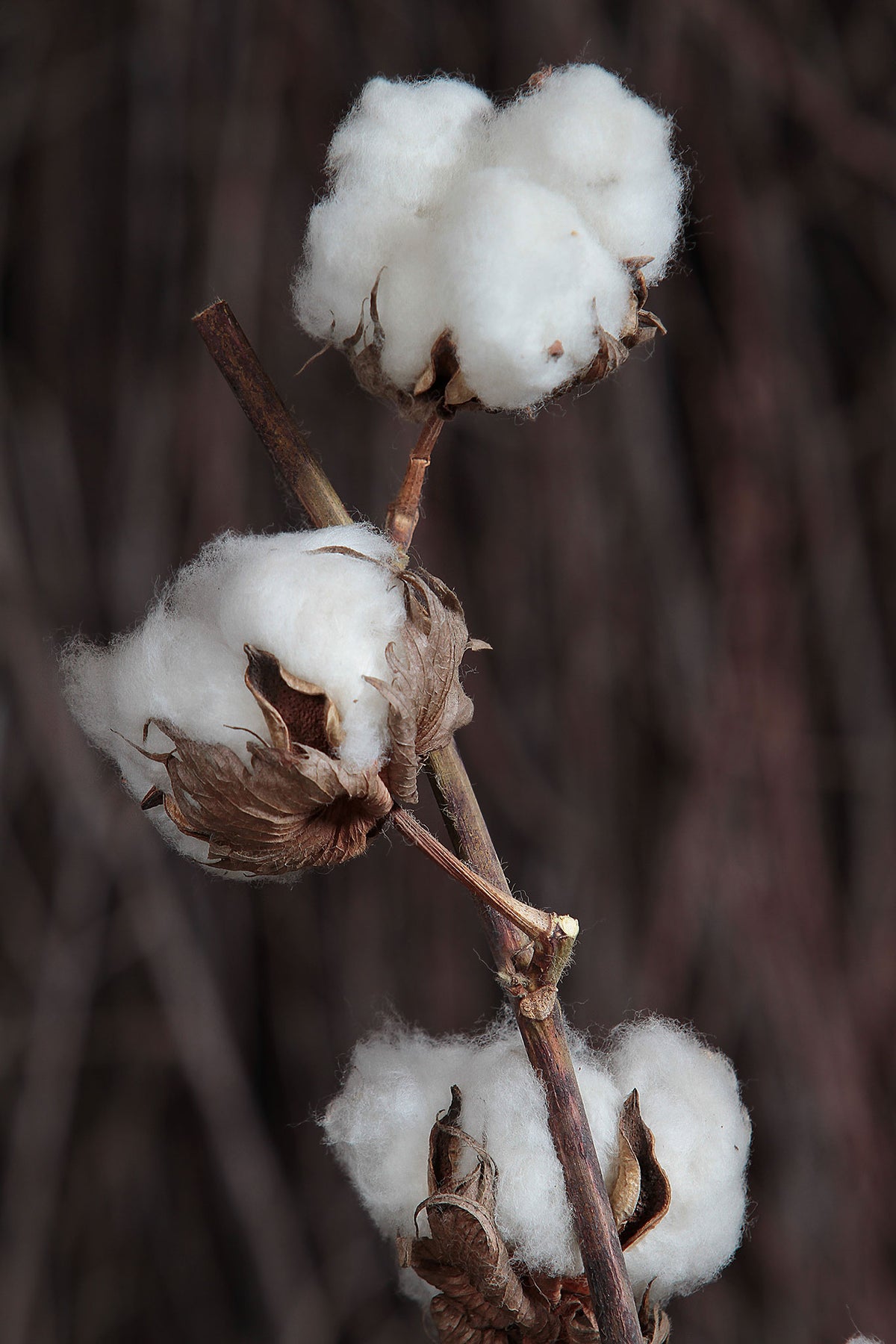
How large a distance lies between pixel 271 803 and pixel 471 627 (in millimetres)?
663

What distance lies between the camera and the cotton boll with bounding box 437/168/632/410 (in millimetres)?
263

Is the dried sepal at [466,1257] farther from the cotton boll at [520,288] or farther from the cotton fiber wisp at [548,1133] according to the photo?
the cotton boll at [520,288]

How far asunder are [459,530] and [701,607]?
8.3 inches

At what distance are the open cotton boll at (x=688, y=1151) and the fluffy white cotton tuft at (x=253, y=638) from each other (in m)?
0.17

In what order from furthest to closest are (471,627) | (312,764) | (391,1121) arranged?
(471,627)
(391,1121)
(312,764)

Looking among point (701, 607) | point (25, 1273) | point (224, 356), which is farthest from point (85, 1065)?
point (224, 356)

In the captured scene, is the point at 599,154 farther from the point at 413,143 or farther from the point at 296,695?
the point at 296,695

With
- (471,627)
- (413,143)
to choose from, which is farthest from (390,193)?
(471,627)

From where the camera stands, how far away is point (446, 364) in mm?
286

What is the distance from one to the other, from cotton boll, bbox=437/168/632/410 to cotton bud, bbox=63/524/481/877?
0.17 feet

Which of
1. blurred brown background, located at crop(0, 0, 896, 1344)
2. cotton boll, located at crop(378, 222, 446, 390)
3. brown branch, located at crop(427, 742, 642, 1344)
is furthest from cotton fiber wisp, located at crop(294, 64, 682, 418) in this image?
blurred brown background, located at crop(0, 0, 896, 1344)

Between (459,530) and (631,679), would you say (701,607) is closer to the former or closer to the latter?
(631,679)

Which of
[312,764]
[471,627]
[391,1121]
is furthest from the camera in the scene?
[471,627]

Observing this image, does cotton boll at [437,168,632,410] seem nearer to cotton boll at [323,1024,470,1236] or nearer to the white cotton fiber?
the white cotton fiber
